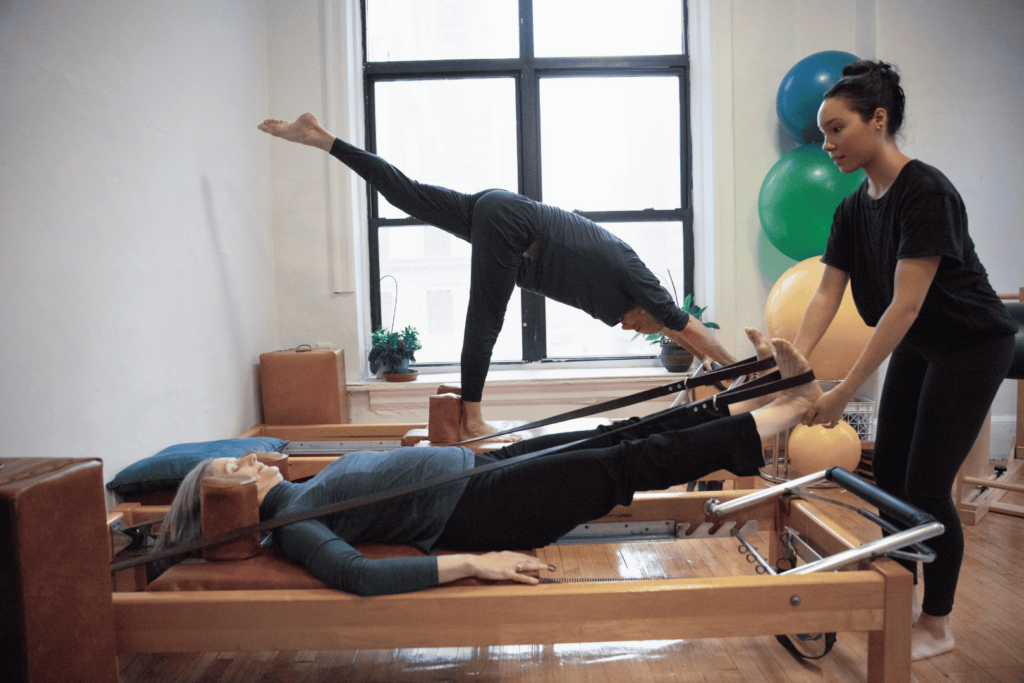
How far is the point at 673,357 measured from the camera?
4098mm

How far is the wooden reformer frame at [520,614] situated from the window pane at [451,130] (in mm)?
3322

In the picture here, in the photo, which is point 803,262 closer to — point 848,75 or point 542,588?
point 848,75

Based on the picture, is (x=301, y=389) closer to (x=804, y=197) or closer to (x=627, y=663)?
(x=627, y=663)

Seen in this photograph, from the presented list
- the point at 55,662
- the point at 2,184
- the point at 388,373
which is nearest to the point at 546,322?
the point at 388,373

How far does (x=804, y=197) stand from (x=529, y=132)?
1815 millimetres

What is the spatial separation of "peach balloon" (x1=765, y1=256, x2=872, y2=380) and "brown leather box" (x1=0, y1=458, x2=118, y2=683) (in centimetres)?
298

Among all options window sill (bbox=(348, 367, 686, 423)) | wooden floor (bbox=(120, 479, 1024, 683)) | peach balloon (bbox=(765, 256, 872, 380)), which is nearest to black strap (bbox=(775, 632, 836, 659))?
wooden floor (bbox=(120, 479, 1024, 683))

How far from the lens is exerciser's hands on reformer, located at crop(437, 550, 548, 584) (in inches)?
54.9

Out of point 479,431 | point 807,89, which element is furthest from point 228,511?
point 807,89

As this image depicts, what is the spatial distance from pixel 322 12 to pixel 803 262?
10.5ft

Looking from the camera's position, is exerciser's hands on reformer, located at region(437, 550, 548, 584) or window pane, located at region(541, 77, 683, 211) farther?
window pane, located at region(541, 77, 683, 211)

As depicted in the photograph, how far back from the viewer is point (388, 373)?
4.05m

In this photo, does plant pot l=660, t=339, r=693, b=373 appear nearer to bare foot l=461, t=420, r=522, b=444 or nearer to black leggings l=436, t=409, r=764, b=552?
bare foot l=461, t=420, r=522, b=444

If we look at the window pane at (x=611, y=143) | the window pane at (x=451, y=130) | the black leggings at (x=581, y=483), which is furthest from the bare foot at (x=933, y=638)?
the window pane at (x=451, y=130)
